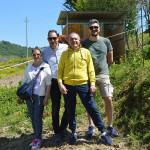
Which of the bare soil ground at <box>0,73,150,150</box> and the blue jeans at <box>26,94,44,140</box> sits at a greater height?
the blue jeans at <box>26,94,44,140</box>

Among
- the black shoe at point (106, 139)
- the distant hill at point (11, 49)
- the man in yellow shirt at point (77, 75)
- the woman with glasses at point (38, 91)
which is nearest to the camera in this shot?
the man in yellow shirt at point (77, 75)

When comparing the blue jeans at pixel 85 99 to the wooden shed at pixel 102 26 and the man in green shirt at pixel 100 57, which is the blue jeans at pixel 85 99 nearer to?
the man in green shirt at pixel 100 57

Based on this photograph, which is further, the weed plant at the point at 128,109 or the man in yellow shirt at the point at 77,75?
the weed plant at the point at 128,109

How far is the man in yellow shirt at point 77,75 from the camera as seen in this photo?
306 cm

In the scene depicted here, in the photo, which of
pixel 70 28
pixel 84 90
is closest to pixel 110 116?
pixel 84 90

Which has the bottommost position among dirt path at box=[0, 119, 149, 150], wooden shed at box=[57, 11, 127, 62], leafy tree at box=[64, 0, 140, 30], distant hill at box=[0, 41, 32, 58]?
dirt path at box=[0, 119, 149, 150]

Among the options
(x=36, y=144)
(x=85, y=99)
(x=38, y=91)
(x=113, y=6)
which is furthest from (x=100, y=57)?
(x=113, y=6)

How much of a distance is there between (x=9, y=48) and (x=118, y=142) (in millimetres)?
153422

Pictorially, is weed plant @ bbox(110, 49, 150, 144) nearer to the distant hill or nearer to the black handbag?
the black handbag

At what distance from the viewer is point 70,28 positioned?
11516mm

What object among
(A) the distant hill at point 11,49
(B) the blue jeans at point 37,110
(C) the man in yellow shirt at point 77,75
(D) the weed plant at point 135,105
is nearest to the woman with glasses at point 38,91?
(B) the blue jeans at point 37,110

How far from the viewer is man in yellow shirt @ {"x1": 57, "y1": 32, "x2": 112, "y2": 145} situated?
3.06m

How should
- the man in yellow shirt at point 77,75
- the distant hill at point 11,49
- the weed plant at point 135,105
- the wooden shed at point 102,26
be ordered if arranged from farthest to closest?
the distant hill at point 11,49
the wooden shed at point 102,26
the weed plant at point 135,105
the man in yellow shirt at point 77,75

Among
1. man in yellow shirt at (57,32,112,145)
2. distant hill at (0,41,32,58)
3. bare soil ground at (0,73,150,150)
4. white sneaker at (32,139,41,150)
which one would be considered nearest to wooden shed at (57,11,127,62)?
bare soil ground at (0,73,150,150)
